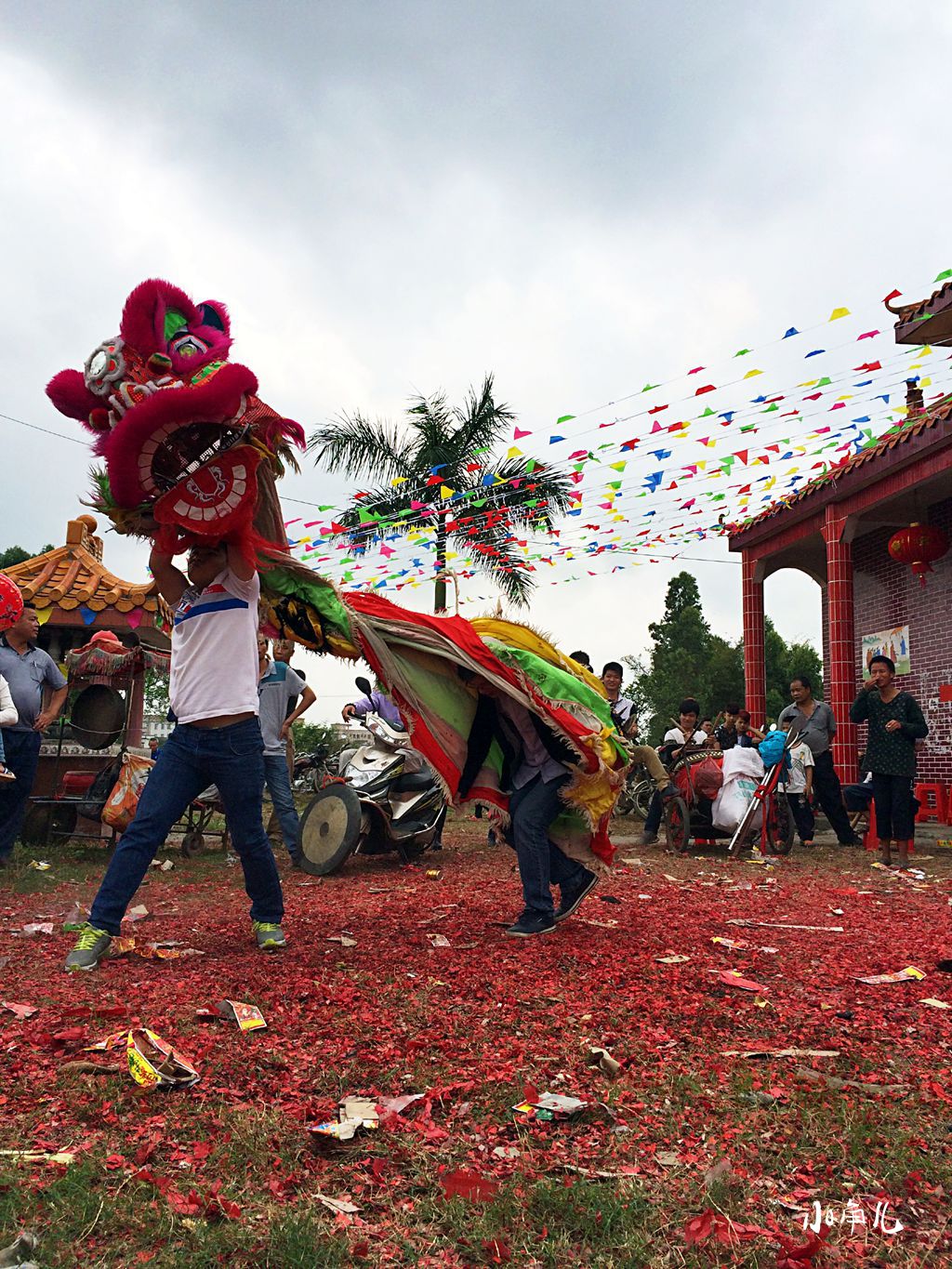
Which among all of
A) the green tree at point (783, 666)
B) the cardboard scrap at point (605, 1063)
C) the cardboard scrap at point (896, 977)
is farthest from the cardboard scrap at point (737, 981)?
the green tree at point (783, 666)

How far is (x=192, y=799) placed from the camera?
4.40m

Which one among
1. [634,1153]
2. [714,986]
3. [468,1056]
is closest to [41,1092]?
[468,1056]

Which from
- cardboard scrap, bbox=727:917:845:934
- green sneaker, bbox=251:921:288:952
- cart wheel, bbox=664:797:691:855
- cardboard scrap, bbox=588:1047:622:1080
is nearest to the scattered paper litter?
cardboard scrap, bbox=588:1047:622:1080

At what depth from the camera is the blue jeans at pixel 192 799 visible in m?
4.23

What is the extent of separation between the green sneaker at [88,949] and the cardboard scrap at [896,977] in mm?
3271

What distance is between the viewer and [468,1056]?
3182 mm

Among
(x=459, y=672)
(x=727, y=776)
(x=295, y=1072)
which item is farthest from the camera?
(x=727, y=776)

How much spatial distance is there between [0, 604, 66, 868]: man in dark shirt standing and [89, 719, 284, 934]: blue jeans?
11.7 ft

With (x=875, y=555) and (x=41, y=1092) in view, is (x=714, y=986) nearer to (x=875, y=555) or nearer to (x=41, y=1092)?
(x=41, y=1092)

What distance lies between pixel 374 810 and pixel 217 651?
3.70 m

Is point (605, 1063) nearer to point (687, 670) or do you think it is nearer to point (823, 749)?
point (823, 749)

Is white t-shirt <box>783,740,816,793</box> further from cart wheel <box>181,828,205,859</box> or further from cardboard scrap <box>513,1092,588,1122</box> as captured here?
cardboard scrap <box>513,1092,588,1122</box>

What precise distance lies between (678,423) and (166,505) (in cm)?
765

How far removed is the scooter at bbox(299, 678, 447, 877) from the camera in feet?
24.5
